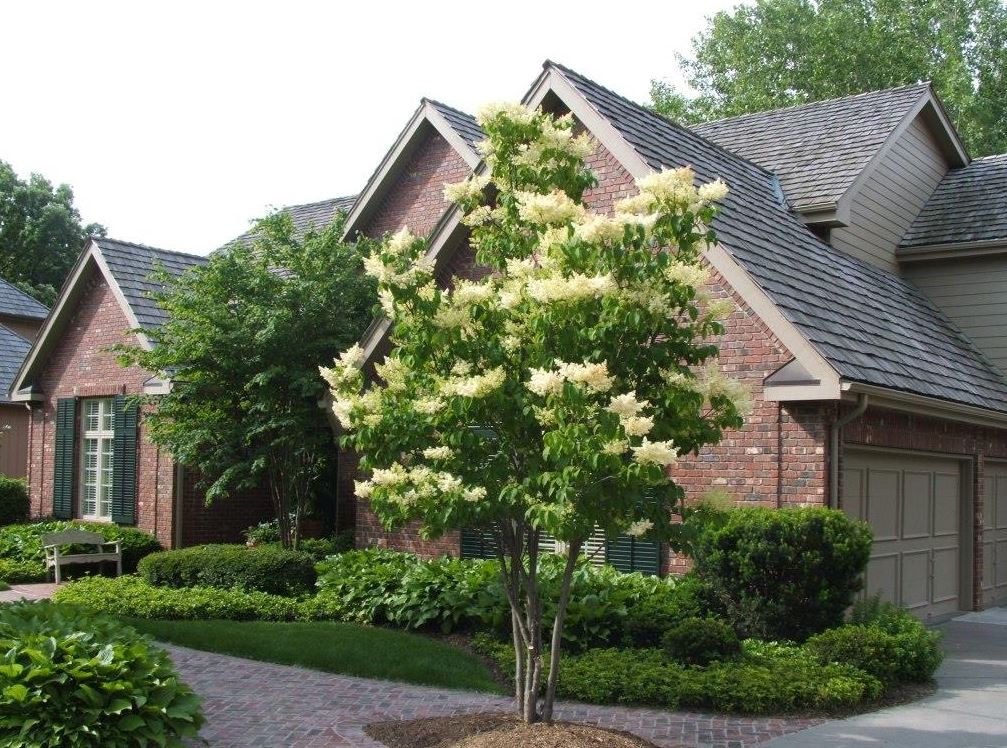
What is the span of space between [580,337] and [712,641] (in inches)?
162

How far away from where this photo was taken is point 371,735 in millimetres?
7887

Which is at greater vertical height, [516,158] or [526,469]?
[516,158]

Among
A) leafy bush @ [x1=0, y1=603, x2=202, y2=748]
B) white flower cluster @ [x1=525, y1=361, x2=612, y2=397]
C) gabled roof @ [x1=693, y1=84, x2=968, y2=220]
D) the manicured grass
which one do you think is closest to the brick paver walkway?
the manicured grass

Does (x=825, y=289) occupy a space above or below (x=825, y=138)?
below

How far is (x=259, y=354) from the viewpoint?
15.2 meters

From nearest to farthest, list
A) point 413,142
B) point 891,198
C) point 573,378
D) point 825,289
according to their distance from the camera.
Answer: point 573,378 < point 825,289 < point 891,198 < point 413,142

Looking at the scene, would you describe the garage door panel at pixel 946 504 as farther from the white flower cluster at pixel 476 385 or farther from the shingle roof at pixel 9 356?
the shingle roof at pixel 9 356

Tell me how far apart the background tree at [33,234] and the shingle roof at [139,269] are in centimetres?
3235

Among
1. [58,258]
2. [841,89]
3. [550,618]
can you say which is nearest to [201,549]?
[550,618]

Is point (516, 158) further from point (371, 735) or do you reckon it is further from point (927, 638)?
point (927, 638)

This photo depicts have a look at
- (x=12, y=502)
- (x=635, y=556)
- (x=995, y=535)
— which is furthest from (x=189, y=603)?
(x=995, y=535)

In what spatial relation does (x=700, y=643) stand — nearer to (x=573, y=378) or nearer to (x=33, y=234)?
(x=573, y=378)

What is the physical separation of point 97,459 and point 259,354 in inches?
255

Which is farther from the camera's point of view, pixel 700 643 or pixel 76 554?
pixel 76 554
